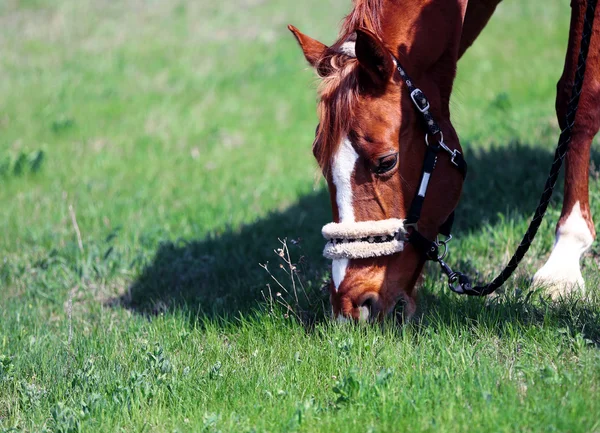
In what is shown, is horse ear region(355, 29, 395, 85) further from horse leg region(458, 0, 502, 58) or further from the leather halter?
horse leg region(458, 0, 502, 58)

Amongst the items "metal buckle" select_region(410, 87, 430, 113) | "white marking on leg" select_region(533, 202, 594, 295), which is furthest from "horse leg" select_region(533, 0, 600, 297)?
"metal buckle" select_region(410, 87, 430, 113)

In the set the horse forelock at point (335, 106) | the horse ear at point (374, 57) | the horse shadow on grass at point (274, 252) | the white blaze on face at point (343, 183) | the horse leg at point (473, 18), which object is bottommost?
the horse shadow on grass at point (274, 252)

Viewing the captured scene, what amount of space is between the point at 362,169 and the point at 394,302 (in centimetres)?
64

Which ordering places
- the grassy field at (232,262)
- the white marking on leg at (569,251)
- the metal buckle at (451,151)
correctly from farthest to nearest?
the white marking on leg at (569,251), the metal buckle at (451,151), the grassy field at (232,262)

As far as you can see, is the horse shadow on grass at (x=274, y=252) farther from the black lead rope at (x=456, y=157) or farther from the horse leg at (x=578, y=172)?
the horse leg at (x=578, y=172)

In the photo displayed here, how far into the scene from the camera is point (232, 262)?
16.0ft

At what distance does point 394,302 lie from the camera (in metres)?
3.20

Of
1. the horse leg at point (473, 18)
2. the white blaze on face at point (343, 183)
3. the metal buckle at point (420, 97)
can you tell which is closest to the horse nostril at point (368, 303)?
the white blaze on face at point (343, 183)

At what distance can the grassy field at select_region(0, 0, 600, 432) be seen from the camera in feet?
8.89

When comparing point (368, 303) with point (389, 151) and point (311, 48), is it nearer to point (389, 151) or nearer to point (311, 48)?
point (389, 151)

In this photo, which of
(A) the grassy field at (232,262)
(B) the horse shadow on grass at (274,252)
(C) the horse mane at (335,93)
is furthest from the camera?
(B) the horse shadow on grass at (274,252)

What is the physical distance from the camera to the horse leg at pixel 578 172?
355 cm

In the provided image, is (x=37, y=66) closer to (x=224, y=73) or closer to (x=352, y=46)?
(x=224, y=73)

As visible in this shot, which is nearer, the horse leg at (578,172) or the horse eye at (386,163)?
the horse eye at (386,163)
